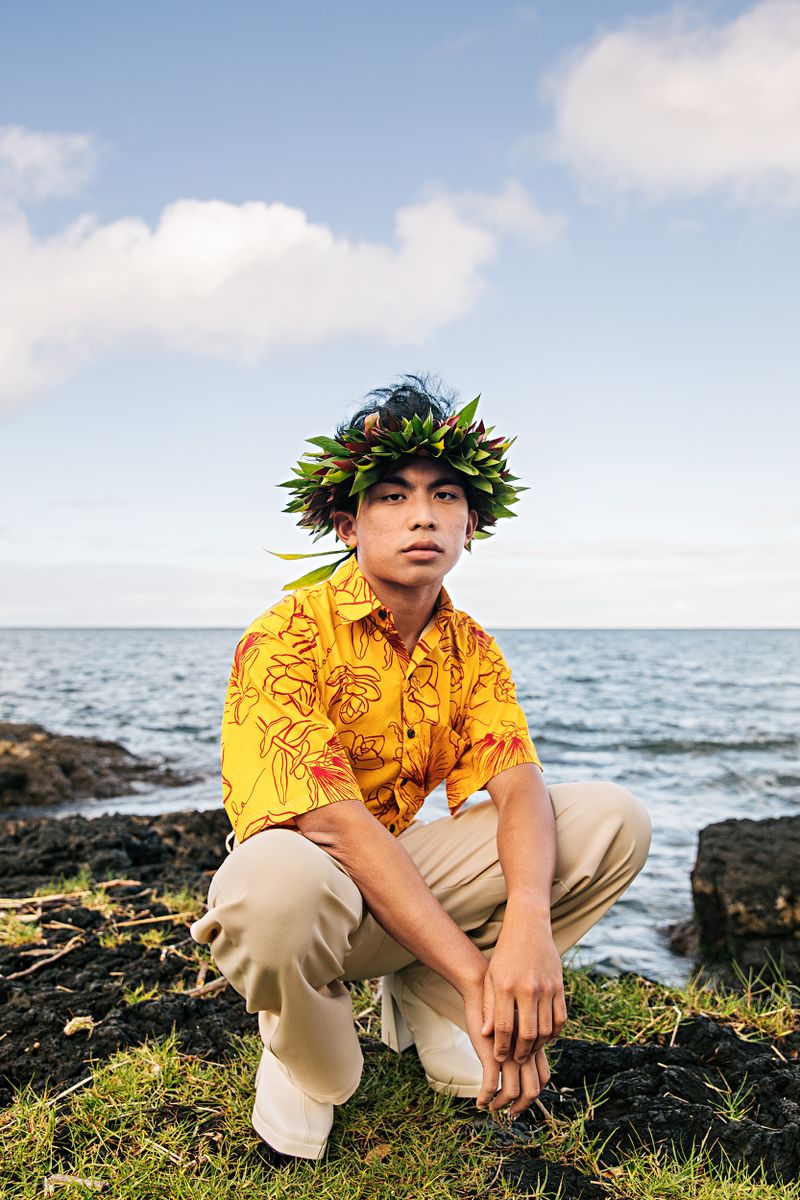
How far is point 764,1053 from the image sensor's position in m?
3.45

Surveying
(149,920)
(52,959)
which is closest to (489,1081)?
(52,959)

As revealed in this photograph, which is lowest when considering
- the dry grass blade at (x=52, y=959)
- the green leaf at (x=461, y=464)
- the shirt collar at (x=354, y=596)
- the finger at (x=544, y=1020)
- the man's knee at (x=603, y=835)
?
the dry grass blade at (x=52, y=959)

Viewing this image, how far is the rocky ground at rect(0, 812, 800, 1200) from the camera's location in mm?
2830

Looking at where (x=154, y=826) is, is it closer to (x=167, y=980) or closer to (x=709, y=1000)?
(x=167, y=980)

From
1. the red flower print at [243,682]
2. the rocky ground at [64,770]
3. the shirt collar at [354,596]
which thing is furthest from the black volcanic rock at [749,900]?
the rocky ground at [64,770]

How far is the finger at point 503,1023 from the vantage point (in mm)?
2416

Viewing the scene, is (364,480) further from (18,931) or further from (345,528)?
(18,931)

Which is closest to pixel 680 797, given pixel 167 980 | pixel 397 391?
pixel 167 980

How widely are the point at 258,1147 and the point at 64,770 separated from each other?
9405mm

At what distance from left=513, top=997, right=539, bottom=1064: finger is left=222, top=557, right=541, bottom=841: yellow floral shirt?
698 mm

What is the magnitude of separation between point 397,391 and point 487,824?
4.93ft

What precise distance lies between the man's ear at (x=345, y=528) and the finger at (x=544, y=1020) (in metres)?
1.60

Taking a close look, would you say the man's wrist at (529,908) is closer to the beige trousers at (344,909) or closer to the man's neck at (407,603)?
the beige trousers at (344,909)

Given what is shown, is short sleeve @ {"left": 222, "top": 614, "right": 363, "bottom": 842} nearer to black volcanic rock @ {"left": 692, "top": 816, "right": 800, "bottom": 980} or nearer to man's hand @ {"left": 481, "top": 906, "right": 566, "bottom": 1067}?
man's hand @ {"left": 481, "top": 906, "right": 566, "bottom": 1067}
